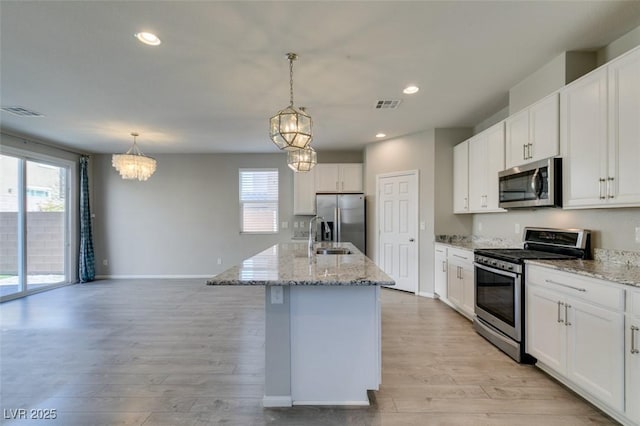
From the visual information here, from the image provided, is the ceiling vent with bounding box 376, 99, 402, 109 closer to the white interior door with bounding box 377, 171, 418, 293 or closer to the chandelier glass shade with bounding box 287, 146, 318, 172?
the chandelier glass shade with bounding box 287, 146, 318, 172

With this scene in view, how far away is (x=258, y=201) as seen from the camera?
252 inches

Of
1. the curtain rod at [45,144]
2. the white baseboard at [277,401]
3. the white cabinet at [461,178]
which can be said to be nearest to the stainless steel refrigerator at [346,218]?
the white cabinet at [461,178]

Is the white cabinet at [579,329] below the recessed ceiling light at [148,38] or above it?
below

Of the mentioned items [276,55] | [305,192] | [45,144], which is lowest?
[305,192]

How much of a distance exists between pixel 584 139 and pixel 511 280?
1.27 meters

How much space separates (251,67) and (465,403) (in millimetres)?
3208

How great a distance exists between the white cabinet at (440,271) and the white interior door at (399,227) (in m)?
0.35

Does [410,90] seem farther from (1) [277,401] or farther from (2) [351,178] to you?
(1) [277,401]

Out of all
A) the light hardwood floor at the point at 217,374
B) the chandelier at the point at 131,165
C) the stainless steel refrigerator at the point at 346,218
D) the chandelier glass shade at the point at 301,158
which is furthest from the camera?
the stainless steel refrigerator at the point at 346,218

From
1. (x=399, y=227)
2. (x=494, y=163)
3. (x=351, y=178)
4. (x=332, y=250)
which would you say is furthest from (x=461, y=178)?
(x=332, y=250)

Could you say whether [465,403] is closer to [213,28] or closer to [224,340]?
[224,340]

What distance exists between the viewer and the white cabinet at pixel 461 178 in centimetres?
421

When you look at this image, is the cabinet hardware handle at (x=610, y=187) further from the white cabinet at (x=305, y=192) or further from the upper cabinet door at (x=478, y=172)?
the white cabinet at (x=305, y=192)

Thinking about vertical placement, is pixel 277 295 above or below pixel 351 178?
below
